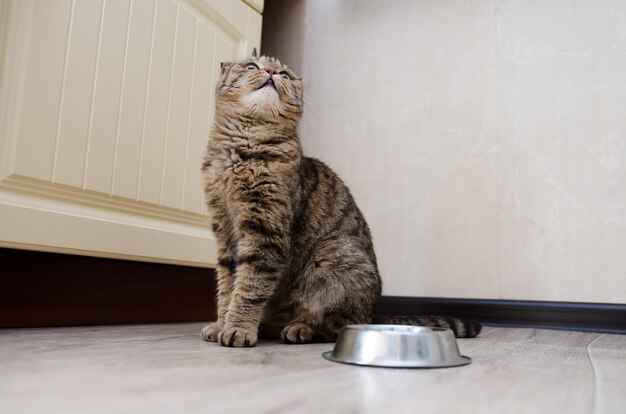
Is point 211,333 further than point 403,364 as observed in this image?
Yes

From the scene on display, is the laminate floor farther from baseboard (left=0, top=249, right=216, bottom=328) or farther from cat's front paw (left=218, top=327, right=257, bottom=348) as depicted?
baseboard (left=0, top=249, right=216, bottom=328)

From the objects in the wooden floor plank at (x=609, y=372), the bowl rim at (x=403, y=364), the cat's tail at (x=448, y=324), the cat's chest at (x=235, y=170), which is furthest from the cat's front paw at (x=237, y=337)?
the wooden floor plank at (x=609, y=372)

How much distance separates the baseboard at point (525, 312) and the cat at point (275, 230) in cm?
45

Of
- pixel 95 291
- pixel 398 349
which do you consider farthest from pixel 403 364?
pixel 95 291

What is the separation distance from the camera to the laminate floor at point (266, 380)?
0.66m

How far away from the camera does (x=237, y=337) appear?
120cm

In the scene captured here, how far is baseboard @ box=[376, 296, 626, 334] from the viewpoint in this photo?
179cm

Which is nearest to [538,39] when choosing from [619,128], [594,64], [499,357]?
[594,64]

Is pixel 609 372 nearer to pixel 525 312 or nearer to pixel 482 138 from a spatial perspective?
pixel 525 312

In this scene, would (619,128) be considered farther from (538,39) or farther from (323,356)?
(323,356)

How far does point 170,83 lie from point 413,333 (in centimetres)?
120

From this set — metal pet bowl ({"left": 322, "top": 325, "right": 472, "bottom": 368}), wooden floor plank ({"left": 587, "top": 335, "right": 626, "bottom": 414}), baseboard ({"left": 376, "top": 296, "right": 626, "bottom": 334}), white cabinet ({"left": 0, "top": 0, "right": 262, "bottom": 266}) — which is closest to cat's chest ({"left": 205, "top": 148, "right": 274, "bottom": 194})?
white cabinet ({"left": 0, "top": 0, "right": 262, "bottom": 266})

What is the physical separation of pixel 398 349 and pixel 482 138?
A: 4.29 ft

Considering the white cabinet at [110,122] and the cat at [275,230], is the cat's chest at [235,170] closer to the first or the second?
the cat at [275,230]
